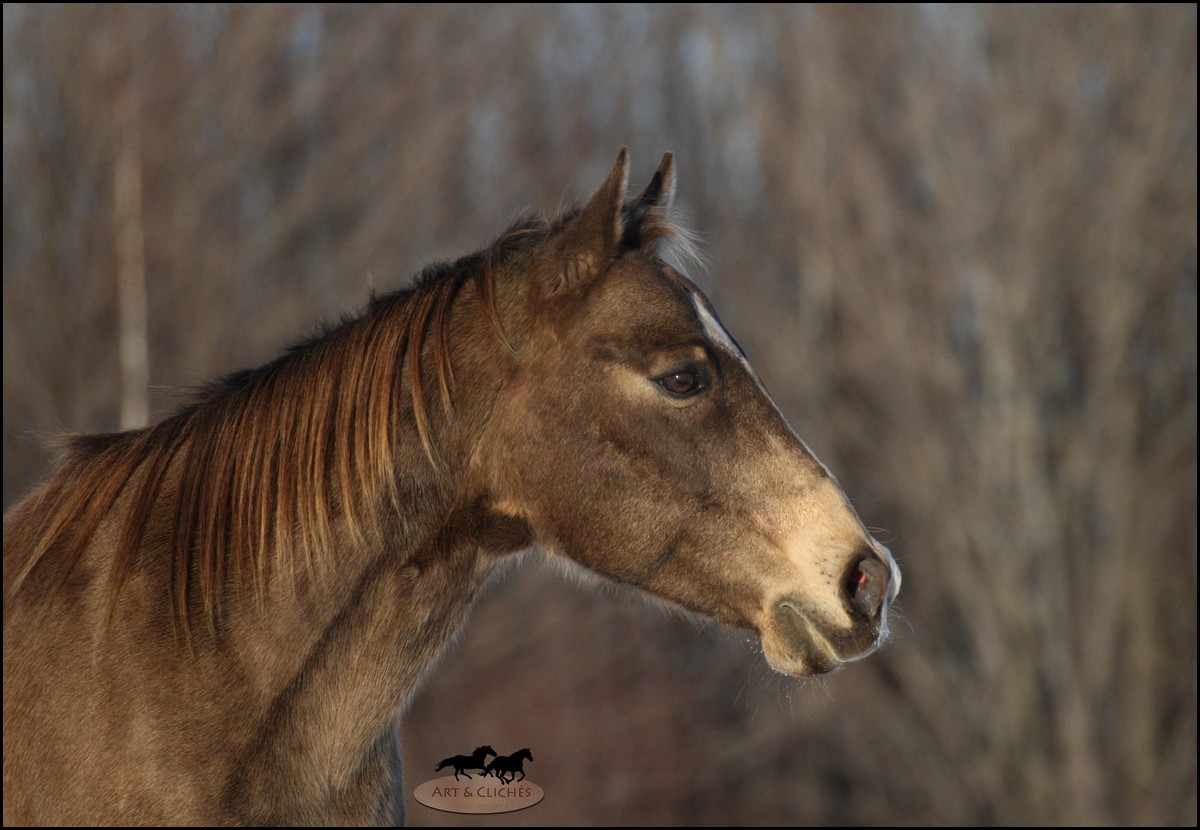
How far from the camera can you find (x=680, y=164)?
949 inches

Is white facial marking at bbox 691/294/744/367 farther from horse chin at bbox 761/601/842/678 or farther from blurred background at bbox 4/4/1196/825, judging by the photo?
blurred background at bbox 4/4/1196/825

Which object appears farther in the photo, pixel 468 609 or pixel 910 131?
pixel 910 131

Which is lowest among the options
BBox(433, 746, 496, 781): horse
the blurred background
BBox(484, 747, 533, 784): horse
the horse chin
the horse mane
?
the blurred background

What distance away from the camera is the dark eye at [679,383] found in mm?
3455

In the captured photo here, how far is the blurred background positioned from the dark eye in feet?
36.8

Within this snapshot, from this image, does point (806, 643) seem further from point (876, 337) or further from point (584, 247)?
point (876, 337)

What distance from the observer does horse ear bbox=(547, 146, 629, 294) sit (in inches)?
137

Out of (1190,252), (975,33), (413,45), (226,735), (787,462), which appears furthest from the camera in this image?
(413,45)

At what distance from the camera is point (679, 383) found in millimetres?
3455

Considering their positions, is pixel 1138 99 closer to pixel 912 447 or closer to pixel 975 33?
pixel 975 33

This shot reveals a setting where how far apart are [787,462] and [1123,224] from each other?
48.2ft

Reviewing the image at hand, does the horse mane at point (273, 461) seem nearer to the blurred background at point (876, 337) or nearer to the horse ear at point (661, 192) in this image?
the horse ear at point (661, 192)

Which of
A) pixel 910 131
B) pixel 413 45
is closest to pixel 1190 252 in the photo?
pixel 910 131

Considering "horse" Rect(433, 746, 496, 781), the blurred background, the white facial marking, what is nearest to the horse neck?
"horse" Rect(433, 746, 496, 781)
